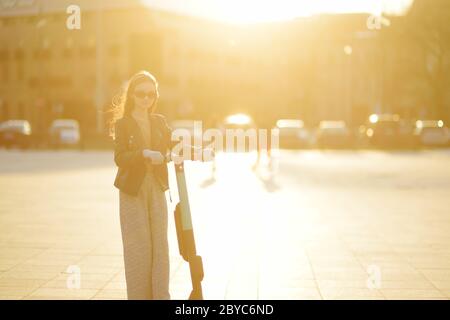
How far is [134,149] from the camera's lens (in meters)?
5.23

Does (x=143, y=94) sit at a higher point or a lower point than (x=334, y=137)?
higher

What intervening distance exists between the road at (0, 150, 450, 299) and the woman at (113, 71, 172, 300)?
1.01 ft

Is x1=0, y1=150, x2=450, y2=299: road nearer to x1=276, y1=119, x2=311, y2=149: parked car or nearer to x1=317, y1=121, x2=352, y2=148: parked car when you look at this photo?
x1=317, y1=121, x2=352, y2=148: parked car

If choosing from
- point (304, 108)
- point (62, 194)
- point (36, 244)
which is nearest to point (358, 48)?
point (304, 108)

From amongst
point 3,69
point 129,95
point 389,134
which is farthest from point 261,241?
point 3,69

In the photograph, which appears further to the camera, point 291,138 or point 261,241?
point 291,138

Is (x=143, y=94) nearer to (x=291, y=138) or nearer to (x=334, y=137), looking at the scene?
(x=291, y=138)

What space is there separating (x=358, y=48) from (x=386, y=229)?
59.8m

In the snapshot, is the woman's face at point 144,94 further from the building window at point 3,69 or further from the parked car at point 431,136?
the building window at point 3,69

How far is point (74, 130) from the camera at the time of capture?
43.2 meters

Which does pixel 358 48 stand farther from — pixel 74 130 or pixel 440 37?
pixel 74 130

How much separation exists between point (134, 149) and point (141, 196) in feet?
1.07

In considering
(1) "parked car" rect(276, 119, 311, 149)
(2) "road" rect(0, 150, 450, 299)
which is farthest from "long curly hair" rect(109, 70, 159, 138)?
(1) "parked car" rect(276, 119, 311, 149)

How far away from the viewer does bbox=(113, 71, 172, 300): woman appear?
521 centimetres
